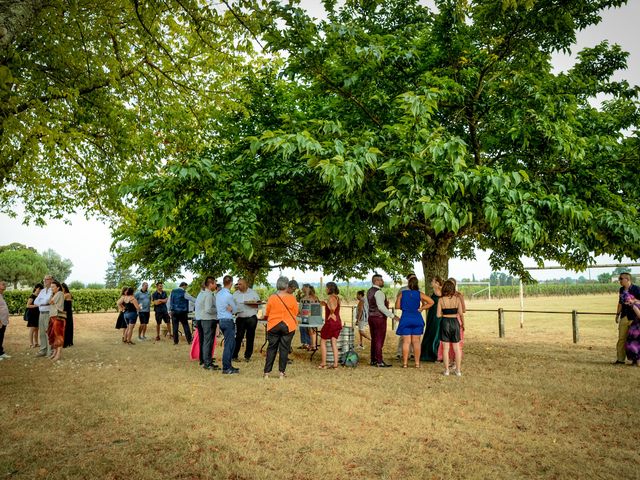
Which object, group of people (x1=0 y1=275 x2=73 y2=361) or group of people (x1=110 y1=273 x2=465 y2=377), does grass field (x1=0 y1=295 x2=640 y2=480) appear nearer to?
group of people (x1=110 y1=273 x2=465 y2=377)

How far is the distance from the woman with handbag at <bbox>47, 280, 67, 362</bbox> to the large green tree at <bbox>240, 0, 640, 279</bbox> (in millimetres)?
5801

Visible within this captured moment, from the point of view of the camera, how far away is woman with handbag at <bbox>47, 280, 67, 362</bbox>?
34.8ft

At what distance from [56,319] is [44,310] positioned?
2.93 ft

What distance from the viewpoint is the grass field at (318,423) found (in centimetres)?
439

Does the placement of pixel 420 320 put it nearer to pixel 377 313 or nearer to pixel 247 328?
pixel 377 313

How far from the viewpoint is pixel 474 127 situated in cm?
1042

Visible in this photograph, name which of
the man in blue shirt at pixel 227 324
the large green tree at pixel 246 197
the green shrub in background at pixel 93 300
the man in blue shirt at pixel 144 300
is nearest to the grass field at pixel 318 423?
the man in blue shirt at pixel 227 324

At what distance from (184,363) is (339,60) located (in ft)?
26.0

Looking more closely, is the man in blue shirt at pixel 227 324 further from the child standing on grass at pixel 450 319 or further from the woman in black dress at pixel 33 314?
the woman in black dress at pixel 33 314

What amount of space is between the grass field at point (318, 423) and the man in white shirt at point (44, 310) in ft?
5.30

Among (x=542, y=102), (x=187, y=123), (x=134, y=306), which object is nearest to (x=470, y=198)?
(x=542, y=102)

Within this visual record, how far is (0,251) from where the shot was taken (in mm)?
79500

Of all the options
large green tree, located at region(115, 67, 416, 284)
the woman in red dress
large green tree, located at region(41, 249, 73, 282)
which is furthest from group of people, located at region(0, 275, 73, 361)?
large green tree, located at region(41, 249, 73, 282)

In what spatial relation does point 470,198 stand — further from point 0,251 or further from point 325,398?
point 0,251
